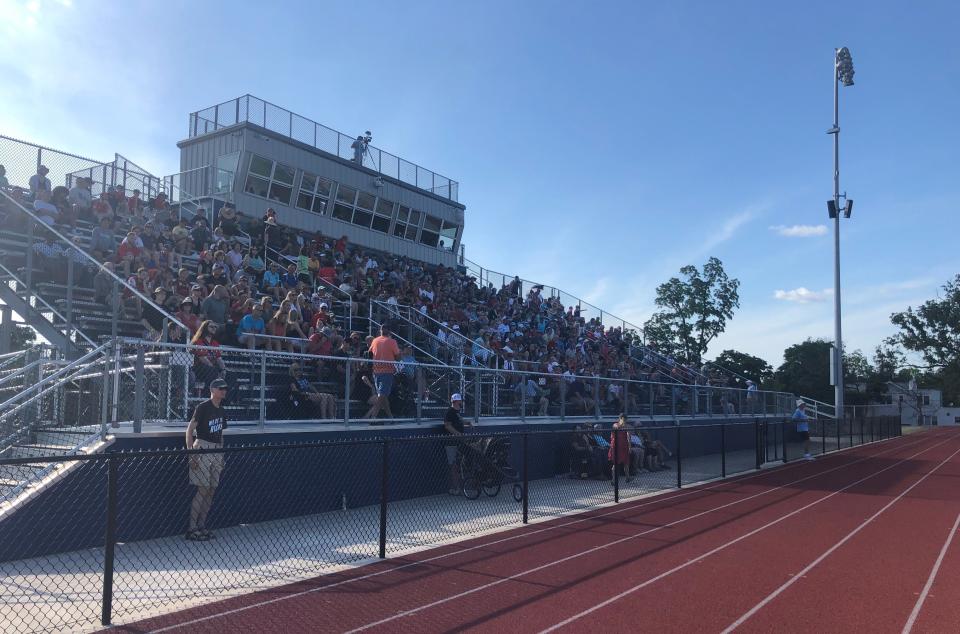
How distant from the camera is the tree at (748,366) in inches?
2491

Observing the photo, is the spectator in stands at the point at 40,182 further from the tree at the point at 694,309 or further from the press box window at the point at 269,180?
the tree at the point at 694,309

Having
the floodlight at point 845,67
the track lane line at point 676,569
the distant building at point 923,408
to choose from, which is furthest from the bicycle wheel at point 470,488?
the distant building at point 923,408

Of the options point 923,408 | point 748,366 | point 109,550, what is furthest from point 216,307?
point 923,408

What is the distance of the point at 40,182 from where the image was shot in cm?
1577

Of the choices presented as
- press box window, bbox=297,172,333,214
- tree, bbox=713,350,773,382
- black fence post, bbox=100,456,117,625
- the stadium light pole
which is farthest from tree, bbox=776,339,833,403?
black fence post, bbox=100,456,117,625

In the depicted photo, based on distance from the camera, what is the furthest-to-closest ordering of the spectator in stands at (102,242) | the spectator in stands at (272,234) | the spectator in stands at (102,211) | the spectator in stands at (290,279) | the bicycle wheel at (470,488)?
the spectator in stands at (272,234), the spectator in stands at (290,279), the spectator in stands at (102,211), the spectator in stands at (102,242), the bicycle wheel at (470,488)

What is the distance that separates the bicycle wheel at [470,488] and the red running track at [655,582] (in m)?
2.31

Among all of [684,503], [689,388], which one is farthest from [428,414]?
[689,388]

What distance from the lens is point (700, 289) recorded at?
45.5 m

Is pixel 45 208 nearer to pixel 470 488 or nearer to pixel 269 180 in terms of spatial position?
pixel 470 488

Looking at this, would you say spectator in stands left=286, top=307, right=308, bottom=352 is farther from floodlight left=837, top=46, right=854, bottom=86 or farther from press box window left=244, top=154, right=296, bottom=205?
floodlight left=837, top=46, right=854, bottom=86

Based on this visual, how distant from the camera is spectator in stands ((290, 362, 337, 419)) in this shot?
11.5 meters

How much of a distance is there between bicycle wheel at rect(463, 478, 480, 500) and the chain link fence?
0.03 m

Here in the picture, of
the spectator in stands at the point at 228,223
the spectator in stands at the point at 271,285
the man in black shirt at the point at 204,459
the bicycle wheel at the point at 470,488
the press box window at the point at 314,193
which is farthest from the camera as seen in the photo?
the press box window at the point at 314,193
